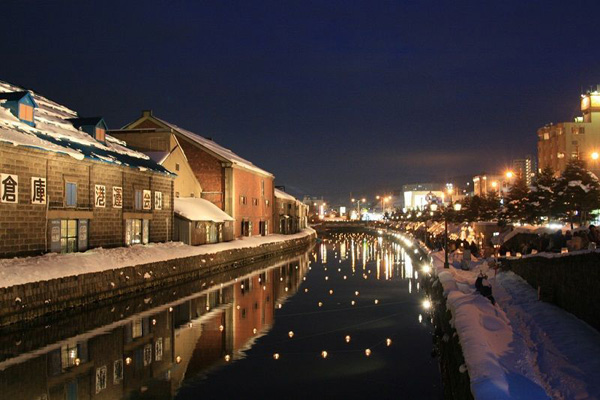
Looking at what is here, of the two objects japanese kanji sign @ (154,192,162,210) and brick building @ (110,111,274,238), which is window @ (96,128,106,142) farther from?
brick building @ (110,111,274,238)

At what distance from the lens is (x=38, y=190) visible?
26281 millimetres

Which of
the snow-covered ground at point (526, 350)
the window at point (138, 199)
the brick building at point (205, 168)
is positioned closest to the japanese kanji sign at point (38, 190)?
the window at point (138, 199)

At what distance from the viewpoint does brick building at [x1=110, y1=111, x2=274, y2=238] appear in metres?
50.0

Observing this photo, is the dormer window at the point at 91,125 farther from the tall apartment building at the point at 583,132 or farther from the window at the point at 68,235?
the tall apartment building at the point at 583,132

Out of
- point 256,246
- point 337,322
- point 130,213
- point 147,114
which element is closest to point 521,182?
point 256,246

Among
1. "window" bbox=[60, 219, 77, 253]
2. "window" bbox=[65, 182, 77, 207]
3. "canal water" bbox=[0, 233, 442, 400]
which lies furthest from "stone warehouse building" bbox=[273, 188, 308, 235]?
"canal water" bbox=[0, 233, 442, 400]

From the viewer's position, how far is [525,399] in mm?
8719

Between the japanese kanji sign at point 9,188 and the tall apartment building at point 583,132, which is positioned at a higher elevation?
the tall apartment building at point 583,132

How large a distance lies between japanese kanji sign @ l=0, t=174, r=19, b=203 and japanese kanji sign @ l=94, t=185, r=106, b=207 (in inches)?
269

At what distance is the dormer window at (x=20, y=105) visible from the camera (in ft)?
88.9

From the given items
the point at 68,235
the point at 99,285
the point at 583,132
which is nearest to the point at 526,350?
the point at 99,285

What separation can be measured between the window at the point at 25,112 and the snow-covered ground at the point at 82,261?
6.60m

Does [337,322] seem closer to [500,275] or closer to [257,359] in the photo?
[257,359]

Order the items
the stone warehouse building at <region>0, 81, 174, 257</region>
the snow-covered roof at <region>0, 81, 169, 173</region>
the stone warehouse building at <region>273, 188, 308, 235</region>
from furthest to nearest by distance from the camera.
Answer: the stone warehouse building at <region>273, 188, 308, 235</region> → the snow-covered roof at <region>0, 81, 169, 173</region> → the stone warehouse building at <region>0, 81, 174, 257</region>
